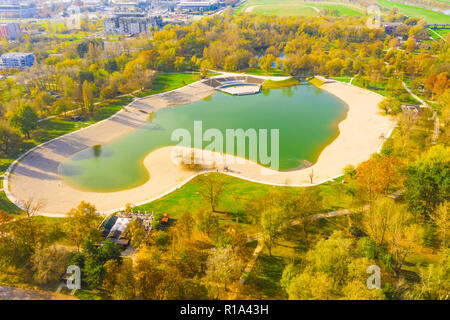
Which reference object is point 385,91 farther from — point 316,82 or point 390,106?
point 316,82

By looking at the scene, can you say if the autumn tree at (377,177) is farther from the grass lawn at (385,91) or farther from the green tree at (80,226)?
the grass lawn at (385,91)

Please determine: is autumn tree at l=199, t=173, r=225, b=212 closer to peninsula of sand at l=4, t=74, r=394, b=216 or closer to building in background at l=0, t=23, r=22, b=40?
peninsula of sand at l=4, t=74, r=394, b=216

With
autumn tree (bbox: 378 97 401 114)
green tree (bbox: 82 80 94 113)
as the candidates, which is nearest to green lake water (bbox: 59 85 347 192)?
autumn tree (bbox: 378 97 401 114)

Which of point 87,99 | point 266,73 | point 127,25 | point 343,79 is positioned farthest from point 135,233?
point 127,25

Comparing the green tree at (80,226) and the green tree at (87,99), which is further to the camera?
the green tree at (87,99)

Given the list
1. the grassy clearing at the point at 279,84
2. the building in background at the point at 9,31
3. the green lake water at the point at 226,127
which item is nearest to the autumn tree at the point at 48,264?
the green lake water at the point at 226,127

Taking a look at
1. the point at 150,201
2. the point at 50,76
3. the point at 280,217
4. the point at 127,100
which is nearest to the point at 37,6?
the point at 50,76

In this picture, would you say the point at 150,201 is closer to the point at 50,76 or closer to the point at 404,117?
the point at 404,117
